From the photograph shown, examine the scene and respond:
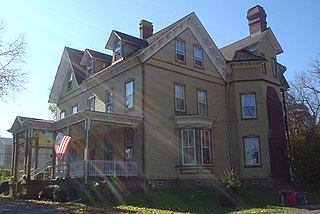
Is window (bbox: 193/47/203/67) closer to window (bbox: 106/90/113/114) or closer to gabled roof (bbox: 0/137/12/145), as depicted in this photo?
window (bbox: 106/90/113/114)

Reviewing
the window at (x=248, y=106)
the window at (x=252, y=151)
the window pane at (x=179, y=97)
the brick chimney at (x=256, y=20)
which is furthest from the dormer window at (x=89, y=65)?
the brick chimney at (x=256, y=20)

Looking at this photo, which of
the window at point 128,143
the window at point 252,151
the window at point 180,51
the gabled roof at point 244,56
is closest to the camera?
the window at point 128,143

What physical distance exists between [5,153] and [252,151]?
5818cm

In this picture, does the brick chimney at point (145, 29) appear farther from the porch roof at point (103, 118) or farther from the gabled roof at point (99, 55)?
the porch roof at point (103, 118)

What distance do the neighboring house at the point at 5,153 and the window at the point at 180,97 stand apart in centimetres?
5178

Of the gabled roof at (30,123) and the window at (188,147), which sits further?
the gabled roof at (30,123)

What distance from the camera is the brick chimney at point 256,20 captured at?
30.1 m

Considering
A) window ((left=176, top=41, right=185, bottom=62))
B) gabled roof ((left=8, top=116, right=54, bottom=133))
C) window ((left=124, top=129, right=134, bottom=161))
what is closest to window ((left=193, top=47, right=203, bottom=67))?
Answer: window ((left=176, top=41, right=185, bottom=62))

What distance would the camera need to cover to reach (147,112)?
21.2 m

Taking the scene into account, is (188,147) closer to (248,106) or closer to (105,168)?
(105,168)

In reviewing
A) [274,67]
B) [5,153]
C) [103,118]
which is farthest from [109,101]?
[5,153]

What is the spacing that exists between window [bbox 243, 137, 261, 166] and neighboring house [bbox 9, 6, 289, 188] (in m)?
0.07

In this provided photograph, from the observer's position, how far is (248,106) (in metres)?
25.8

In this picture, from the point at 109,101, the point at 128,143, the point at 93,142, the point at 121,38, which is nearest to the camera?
the point at 128,143
